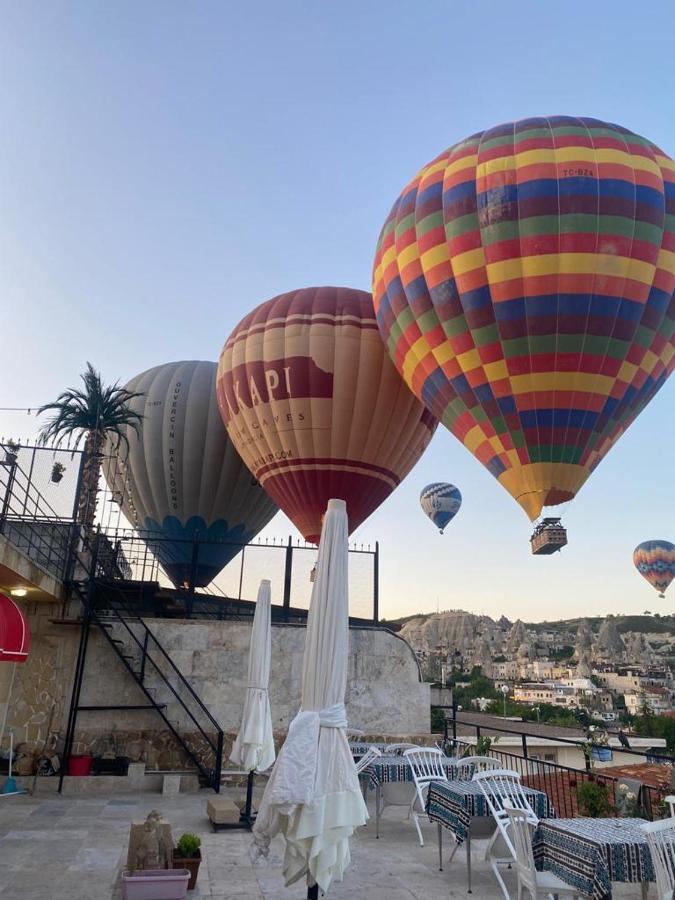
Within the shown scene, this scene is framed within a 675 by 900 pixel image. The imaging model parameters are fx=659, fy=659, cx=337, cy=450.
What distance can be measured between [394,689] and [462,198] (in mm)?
10113

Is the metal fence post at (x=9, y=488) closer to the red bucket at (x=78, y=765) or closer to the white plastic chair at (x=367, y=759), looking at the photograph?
the red bucket at (x=78, y=765)

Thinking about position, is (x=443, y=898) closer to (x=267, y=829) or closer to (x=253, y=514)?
(x=267, y=829)

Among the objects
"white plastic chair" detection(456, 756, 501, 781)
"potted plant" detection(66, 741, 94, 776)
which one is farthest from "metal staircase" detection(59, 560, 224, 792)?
"white plastic chair" detection(456, 756, 501, 781)

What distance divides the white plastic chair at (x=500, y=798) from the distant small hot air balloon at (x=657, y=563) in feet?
120

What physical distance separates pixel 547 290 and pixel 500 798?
803 centimetres

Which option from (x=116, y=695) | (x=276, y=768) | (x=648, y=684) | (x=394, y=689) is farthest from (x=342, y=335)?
(x=648, y=684)

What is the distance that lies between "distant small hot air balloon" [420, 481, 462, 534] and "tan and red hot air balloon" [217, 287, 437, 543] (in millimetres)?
11884

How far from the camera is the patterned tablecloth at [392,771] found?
859cm

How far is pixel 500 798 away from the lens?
6547mm

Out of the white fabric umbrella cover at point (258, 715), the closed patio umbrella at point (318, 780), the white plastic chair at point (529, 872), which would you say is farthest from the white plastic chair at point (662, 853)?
the white fabric umbrella cover at point (258, 715)

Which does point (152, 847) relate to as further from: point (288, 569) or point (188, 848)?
point (288, 569)

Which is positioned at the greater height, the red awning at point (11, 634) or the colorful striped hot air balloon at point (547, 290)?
the colorful striped hot air balloon at point (547, 290)

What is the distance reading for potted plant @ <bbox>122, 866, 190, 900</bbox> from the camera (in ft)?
17.4

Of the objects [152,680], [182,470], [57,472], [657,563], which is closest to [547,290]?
[152,680]
